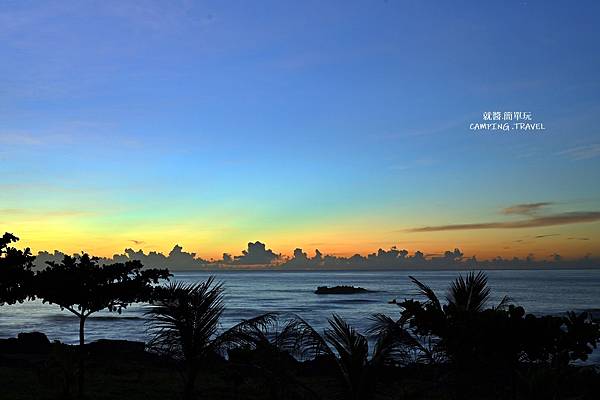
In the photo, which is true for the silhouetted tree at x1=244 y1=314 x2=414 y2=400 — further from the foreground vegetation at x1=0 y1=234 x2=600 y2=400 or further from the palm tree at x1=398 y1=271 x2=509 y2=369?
the palm tree at x1=398 y1=271 x2=509 y2=369

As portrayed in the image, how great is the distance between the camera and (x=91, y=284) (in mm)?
19297

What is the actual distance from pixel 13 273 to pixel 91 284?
2.64m

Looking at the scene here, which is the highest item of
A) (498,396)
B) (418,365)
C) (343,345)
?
(343,345)

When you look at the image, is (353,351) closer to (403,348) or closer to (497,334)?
(403,348)

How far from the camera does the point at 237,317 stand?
7881cm

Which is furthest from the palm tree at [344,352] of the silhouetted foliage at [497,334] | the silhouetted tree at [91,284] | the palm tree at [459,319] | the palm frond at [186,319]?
the silhouetted tree at [91,284]

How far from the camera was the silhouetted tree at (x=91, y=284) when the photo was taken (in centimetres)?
1906

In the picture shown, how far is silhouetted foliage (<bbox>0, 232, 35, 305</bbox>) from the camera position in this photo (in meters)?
17.3

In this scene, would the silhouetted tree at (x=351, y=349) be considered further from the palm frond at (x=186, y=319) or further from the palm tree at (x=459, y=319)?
the palm frond at (x=186, y=319)

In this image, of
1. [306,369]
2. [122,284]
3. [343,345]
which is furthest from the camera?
[306,369]

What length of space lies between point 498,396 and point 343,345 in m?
4.08

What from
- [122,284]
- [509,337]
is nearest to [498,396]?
[509,337]

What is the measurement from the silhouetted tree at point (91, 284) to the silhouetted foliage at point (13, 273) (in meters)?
0.55

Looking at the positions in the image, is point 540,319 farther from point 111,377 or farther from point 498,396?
point 111,377
